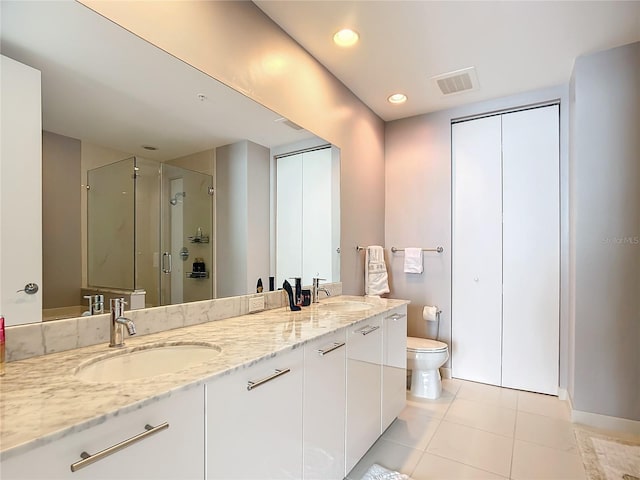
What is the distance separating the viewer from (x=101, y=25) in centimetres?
123

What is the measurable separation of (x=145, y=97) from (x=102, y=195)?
49 centimetres

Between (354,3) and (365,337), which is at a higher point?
(354,3)

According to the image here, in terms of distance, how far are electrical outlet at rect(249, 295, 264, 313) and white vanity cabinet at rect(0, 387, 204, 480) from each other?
0.97 metres

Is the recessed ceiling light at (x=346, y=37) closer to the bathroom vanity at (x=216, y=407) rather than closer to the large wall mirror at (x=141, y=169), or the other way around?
the large wall mirror at (x=141, y=169)

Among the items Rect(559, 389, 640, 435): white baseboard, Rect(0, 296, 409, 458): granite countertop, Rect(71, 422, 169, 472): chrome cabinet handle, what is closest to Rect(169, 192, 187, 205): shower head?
Rect(0, 296, 409, 458): granite countertop

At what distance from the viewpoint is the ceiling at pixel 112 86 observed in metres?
1.11

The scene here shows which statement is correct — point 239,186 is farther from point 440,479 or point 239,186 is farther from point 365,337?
point 440,479

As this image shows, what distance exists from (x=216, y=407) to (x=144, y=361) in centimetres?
41

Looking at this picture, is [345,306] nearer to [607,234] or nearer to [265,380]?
[265,380]

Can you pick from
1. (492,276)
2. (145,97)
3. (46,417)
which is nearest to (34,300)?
(46,417)

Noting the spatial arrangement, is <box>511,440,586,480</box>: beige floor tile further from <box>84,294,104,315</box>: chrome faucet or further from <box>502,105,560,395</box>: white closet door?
<box>84,294,104,315</box>: chrome faucet

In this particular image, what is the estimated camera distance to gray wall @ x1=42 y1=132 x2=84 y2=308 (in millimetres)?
1114

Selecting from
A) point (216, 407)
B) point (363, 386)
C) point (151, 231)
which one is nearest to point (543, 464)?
point (363, 386)

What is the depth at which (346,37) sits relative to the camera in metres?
2.12
